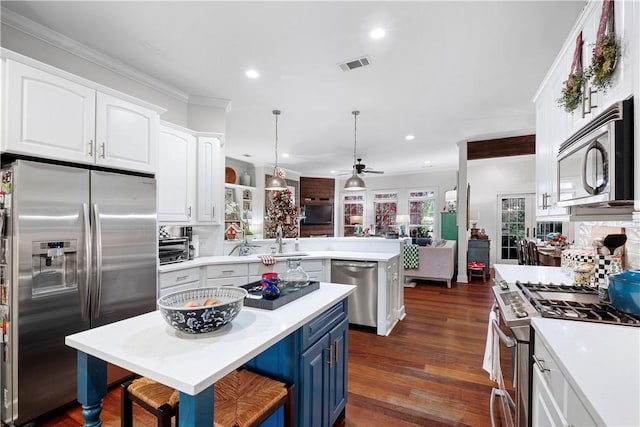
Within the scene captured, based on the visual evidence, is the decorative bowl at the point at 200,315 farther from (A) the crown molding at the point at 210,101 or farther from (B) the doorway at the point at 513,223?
(B) the doorway at the point at 513,223

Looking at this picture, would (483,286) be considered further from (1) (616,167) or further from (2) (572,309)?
(1) (616,167)

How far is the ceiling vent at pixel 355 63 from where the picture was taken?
9.08 ft

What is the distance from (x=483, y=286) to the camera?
5.71m

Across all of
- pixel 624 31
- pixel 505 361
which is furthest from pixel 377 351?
pixel 624 31

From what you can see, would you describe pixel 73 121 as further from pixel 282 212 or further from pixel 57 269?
pixel 282 212

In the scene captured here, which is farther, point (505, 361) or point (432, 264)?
point (432, 264)

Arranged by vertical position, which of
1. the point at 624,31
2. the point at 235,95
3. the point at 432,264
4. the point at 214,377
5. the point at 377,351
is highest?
the point at 235,95

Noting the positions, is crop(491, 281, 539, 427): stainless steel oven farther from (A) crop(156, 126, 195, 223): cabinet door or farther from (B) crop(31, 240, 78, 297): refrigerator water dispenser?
(A) crop(156, 126, 195, 223): cabinet door

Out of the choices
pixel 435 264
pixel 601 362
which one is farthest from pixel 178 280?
pixel 435 264

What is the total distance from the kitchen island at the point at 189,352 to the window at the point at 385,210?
8064 mm

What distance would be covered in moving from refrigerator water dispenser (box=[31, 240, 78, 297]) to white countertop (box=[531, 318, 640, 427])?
2.70 metres

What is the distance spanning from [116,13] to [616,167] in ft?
10.2

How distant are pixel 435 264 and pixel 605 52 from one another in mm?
4895

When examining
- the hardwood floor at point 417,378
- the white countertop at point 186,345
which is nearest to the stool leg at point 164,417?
the white countertop at point 186,345
